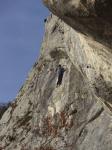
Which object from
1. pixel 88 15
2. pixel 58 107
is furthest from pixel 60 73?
pixel 88 15

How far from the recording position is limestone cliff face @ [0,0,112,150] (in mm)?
20016

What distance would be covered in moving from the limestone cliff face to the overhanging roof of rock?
241cm

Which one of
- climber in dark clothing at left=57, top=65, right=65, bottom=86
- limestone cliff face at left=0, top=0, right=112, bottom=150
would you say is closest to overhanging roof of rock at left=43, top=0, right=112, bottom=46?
limestone cliff face at left=0, top=0, right=112, bottom=150

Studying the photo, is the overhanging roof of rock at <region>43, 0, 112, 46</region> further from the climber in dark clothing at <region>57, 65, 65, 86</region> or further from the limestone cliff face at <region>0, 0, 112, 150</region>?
the climber in dark clothing at <region>57, 65, 65, 86</region>

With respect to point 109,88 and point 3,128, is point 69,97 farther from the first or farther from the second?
point 109,88

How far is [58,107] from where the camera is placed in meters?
25.7

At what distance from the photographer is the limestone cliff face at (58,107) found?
20.0m

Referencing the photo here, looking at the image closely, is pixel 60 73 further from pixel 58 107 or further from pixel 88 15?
pixel 88 15

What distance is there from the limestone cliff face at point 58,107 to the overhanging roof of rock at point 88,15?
94.9 inches

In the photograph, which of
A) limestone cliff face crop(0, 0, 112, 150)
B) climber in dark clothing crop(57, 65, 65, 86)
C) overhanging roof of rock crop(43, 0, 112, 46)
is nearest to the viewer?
overhanging roof of rock crop(43, 0, 112, 46)

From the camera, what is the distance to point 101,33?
10.5 metres

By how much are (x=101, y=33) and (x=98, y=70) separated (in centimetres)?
227

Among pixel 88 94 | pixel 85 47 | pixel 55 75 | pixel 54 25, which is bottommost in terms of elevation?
pixel 85 47

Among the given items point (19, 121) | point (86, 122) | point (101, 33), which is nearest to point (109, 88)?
point (101, 33)
